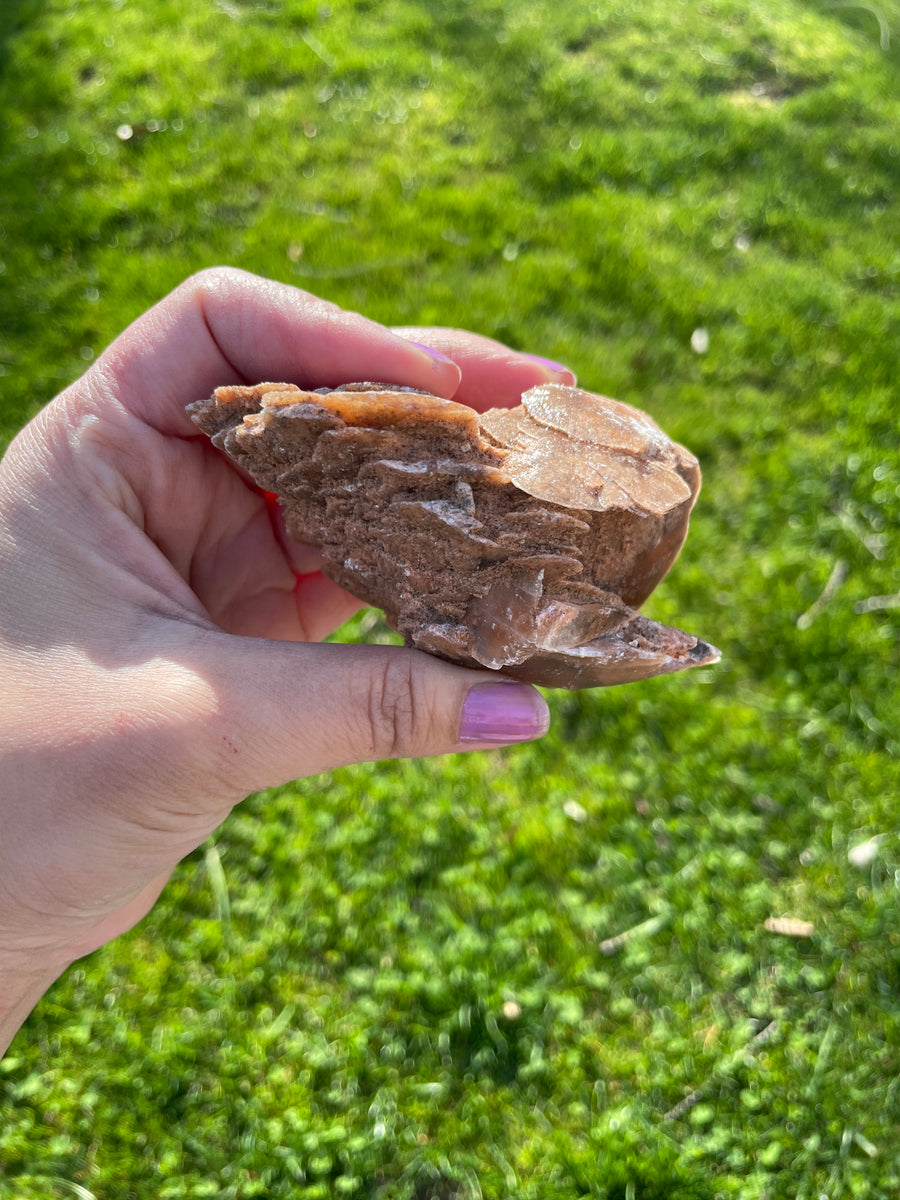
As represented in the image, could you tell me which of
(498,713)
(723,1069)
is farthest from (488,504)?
(723,1069)

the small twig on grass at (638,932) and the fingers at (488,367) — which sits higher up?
the fingers at (488,367)

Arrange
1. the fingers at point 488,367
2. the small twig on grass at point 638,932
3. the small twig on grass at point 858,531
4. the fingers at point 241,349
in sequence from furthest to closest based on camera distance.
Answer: the small twig on grass at point 858,531, the small twig on grass at point 638,932, the fingers at point 488,367, the fingers at point 241,349

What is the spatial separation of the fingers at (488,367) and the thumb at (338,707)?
1.22 m

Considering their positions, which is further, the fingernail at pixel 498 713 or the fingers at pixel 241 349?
the fingers at pixel 241 349

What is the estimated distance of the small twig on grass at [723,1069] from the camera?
296cm

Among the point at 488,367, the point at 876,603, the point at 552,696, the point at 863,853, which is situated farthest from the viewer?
the point at 876,603

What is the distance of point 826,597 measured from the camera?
13.3 feet

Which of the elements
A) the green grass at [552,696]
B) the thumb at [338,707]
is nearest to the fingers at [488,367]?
the thumb at [338,707]

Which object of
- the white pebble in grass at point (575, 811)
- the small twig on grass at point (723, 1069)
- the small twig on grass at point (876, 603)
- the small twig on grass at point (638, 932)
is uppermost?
the small twig on grass at point (876, 603)

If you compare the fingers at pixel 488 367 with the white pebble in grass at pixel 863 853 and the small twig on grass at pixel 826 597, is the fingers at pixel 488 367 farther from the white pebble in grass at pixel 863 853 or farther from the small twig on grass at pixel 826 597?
the white pebble in grass at pixel 863 853

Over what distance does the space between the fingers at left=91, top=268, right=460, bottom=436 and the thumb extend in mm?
852

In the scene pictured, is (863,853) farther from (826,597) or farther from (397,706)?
(397,706)

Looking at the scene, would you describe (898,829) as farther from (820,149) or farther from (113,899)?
(820,149)

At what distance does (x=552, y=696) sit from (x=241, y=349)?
207 cm
